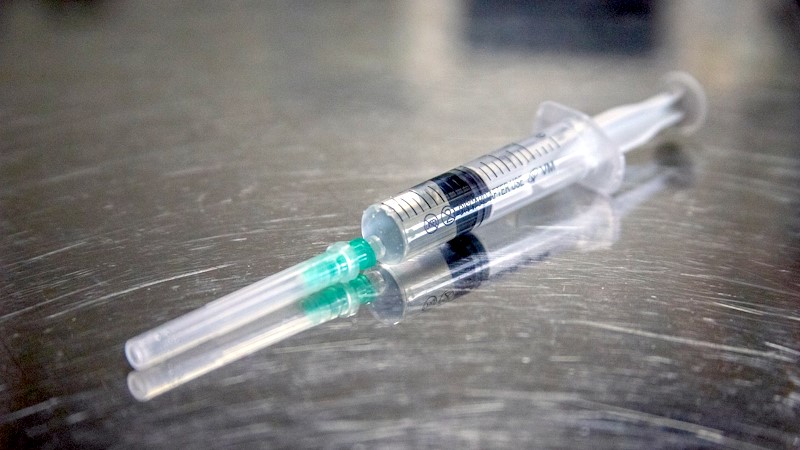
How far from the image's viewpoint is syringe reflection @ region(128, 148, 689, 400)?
2.77ft

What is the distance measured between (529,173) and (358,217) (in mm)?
251

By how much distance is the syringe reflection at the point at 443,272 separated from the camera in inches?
33.2

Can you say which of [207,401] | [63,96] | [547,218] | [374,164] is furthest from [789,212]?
[63,96]

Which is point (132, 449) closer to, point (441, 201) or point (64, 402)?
point (64, 402)

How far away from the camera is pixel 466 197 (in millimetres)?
1035

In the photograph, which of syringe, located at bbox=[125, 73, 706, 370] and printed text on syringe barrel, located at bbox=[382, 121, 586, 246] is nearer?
syringe, located at bbox=[125, 73, 706, 370]

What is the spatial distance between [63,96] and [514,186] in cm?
96

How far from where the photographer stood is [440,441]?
750 millimetres

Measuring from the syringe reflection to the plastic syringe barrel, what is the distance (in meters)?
0.03

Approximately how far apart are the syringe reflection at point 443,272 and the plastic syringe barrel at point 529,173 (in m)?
0.03

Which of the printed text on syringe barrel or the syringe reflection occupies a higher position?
the printed text on syringe barrel

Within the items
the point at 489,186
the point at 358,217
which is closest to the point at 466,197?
the point at 489,186

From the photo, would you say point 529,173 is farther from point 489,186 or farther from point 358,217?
point 358,217

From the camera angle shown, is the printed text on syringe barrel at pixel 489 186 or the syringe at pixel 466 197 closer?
the syringe at pixel 466 197
